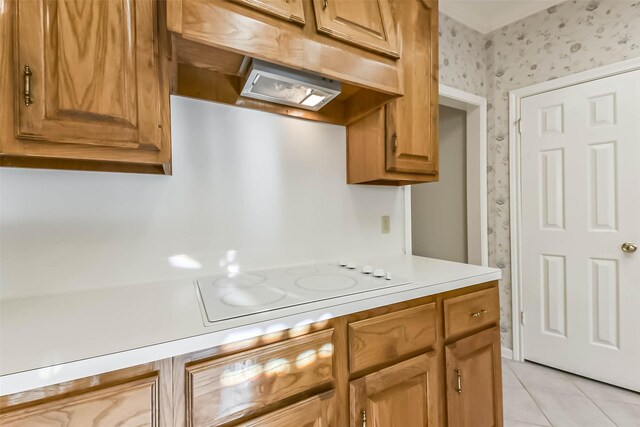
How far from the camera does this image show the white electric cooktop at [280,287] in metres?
0.91

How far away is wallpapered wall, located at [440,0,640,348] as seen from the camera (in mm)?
1997

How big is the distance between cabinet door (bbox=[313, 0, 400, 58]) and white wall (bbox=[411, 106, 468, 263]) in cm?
168

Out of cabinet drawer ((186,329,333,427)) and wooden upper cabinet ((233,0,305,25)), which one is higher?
wooden upper cabinet ((233,0,305,25))

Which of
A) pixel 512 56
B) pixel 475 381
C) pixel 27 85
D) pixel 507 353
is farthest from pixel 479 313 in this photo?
pixel 512 56

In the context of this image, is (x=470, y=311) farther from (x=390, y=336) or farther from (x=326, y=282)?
(x=326, y=282)

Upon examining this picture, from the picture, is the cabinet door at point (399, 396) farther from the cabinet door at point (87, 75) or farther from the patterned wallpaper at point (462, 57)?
the patterned wallpaper at point (462, 57)

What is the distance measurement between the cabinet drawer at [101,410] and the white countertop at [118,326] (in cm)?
5

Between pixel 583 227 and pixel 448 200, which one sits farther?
pixel 448 200

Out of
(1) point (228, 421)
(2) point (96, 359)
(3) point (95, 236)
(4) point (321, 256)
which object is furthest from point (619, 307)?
(3) point (95, 236)

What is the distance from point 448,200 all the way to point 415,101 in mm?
1565

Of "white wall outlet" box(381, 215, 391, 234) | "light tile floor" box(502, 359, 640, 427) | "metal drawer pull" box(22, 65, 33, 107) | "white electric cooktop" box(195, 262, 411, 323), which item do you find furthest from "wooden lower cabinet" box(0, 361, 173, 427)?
"light tile floor" box(502, 359, 640, 427)

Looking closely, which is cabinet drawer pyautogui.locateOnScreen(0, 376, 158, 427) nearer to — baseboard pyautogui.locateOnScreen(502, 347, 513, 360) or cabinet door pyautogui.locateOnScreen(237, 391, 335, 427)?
cabinet door pyautogui.locateOnScreen(237, 391, 335, 427)

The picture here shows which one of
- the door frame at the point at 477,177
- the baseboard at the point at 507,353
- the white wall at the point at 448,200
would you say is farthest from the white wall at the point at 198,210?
the baseboard at the point at 507,353

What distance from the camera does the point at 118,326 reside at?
2.54ft
